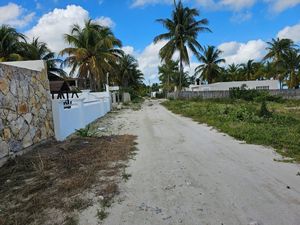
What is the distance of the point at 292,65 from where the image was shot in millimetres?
41875

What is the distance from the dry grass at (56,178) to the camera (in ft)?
12.0

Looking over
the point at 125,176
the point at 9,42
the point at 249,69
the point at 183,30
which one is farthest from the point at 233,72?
the point at 125,176

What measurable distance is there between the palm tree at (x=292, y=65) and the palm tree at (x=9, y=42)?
3736 centimetres

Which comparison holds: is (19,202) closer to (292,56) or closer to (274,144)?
(274,144)

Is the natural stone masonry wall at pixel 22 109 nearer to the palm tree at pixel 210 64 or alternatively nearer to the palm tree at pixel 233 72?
the palm tree at pixel 210 64

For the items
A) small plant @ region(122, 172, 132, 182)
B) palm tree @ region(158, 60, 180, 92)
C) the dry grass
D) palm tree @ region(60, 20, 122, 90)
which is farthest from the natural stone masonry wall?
palm tree @ region(158, 60, 180, 92)

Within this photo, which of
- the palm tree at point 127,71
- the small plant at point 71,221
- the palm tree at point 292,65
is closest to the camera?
the small plant at point 71,221

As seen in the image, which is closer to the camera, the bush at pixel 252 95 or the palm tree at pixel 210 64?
the bush at pixel 252 95

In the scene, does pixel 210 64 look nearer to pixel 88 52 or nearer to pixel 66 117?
pixel 88 52

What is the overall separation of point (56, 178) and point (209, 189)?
8.87ft

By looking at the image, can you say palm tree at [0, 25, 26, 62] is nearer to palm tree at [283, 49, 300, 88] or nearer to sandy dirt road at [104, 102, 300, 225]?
sandy dirt road at [104, 102, 300, 225]

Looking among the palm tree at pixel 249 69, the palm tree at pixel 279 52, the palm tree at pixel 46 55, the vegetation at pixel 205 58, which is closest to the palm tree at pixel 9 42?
the palm tree at pixel 46 55

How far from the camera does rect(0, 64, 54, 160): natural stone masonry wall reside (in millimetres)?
5852

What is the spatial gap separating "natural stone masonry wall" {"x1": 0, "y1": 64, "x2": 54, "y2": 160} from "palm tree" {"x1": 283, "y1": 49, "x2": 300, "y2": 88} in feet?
139
